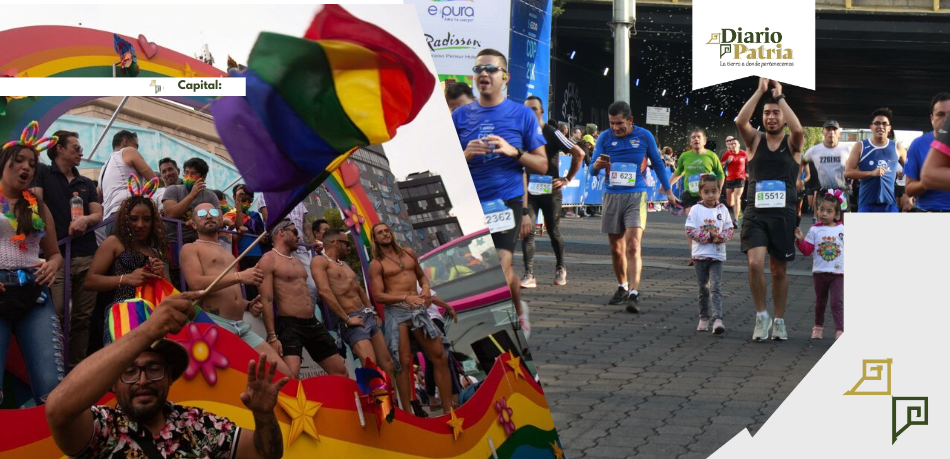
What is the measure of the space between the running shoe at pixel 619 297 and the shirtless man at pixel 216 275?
7.20 m

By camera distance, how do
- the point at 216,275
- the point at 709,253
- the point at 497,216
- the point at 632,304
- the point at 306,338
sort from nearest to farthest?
the point at 216,275, the point at 306,338, the point at 497,216, the point at 709,253, the point at 632,304

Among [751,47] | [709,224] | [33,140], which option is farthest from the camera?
[751,47]

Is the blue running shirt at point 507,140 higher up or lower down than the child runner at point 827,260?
higher up

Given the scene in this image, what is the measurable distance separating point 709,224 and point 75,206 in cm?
665

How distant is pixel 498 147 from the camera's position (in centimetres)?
325

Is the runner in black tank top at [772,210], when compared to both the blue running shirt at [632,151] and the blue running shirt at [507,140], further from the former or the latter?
the blue running shirt at [507,140]

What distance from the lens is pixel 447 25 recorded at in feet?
27.1

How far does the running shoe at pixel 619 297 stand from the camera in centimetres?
888

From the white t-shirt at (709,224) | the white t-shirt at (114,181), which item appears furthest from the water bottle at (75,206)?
the white t-shirt at (709,224)

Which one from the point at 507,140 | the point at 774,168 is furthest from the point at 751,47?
the point at 507,140

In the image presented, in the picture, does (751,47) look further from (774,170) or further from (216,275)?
(216,275)

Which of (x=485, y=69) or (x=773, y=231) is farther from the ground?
(x=485, y=69)

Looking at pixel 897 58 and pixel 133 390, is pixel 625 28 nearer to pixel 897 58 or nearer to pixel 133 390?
pixel 133 390

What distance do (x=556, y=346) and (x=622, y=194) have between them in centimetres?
236
